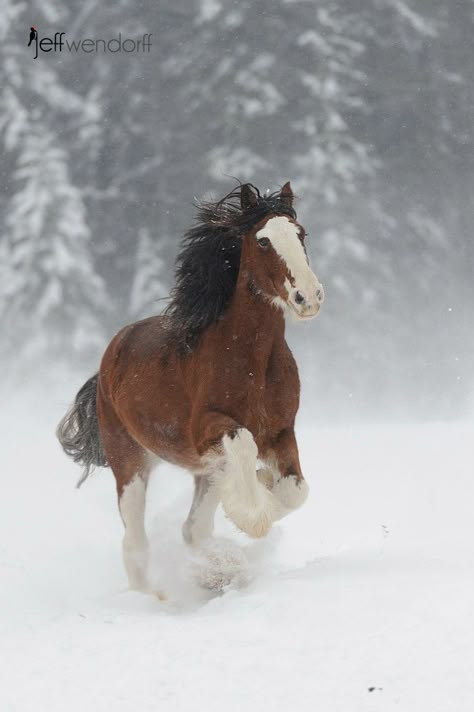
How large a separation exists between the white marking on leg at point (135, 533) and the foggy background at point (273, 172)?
11.4 m

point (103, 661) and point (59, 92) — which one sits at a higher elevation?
point (59, 92)

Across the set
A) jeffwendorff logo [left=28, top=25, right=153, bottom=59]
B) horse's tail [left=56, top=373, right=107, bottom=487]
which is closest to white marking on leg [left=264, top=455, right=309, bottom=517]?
horse's tail [left=56, top=373, right=107, bottom=487]

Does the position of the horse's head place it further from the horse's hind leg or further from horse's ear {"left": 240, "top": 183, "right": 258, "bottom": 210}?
the horse's hind leg

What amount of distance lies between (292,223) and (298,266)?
0.39 m

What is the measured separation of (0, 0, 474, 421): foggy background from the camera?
1841 cm

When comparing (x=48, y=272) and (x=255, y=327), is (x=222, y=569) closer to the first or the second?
(x=255, y=327)

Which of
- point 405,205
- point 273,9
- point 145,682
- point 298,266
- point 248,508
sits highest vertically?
point 273,9

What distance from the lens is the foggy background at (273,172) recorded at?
18406 millimetres

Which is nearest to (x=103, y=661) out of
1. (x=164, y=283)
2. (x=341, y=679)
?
(x=341, y=679)

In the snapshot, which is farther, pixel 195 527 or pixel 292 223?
pixel 195 527

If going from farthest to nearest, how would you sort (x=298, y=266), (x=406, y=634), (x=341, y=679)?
(x=298, y=266)
(x=406, y=634)
(x=341, y=679)

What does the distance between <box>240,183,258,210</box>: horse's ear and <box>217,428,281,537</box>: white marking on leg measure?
4.33 feet

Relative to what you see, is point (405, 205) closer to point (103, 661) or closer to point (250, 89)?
point (250, 89)

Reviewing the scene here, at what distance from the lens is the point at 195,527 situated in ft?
22.2
